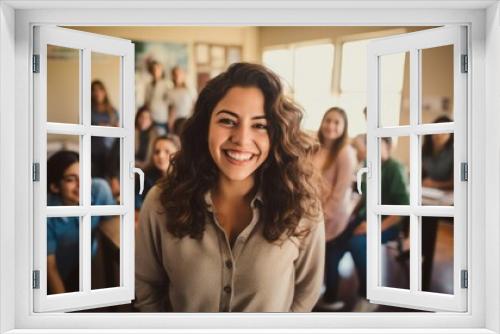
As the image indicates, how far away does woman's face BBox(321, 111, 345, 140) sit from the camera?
4.39 meters

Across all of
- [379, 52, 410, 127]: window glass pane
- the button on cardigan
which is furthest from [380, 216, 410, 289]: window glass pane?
[379, 52, 410, 127]: window glass pane

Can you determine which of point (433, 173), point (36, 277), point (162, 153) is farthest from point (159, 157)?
point (433, 173)

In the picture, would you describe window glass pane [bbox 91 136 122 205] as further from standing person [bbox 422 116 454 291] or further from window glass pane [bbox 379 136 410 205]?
standing person [bbox 422 116 454 291]

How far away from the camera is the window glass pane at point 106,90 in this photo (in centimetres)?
410

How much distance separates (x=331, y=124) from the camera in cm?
440

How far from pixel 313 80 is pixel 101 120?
146 cm

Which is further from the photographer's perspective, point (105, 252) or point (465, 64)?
point (105, 252)

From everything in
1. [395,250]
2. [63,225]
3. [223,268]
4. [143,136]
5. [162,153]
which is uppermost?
[143,136]

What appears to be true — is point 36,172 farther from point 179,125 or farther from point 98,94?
point 179,125

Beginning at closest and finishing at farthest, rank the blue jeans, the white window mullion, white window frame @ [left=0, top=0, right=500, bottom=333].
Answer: white window frame @ [left=0, top=0, right=500, bottom=333]
the white window mullion
the blue jeans

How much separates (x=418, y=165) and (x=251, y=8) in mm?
1290

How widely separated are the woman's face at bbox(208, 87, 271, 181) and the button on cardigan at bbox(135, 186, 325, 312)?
30cm

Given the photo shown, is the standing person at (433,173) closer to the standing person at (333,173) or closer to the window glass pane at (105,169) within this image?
the standing person at (333,173)

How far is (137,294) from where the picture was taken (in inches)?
168
